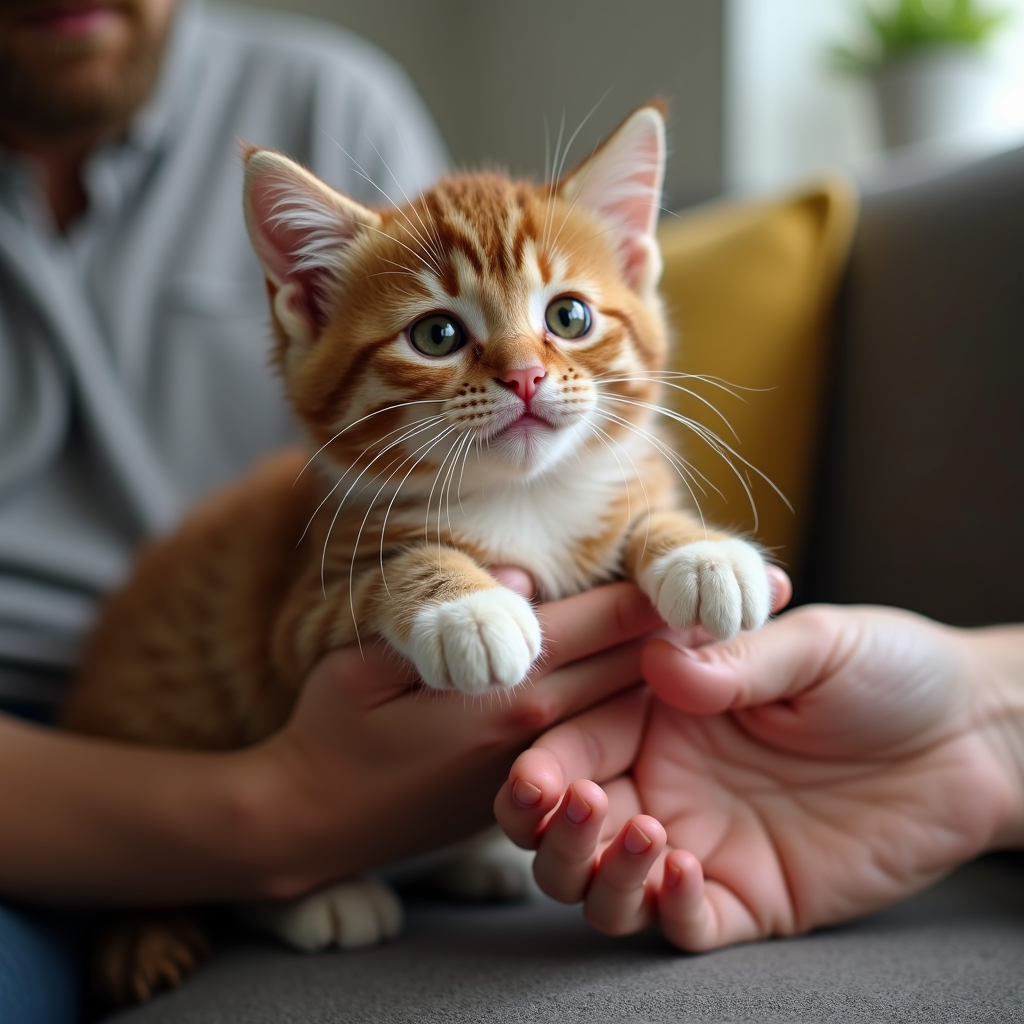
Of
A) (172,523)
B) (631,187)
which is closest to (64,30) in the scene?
(172,523)

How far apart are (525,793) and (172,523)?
3.16 ft

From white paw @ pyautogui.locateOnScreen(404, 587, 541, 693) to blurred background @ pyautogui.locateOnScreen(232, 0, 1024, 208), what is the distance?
1315 millimetres

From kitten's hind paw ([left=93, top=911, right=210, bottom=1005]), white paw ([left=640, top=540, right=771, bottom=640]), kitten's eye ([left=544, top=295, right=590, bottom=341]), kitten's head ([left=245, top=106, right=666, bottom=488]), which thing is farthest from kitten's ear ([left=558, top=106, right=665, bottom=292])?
kitten's hind paw ([left=93, top=911, right=210, bottom=1005])

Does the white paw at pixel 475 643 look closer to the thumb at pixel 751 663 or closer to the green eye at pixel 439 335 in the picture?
the thumb at pixel 751 663

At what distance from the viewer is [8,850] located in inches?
39.2

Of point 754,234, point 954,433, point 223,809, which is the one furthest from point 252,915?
point 754,234

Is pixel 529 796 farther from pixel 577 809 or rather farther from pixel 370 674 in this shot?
pixel 370 674

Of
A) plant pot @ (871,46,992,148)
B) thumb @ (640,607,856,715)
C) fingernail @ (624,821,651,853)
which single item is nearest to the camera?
fingernail @ (624,821,651,853)

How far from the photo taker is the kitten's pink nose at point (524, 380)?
0.83 m

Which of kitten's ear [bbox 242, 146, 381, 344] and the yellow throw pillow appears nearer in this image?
kitten's ear [bbox 242, 146, 381, 344]

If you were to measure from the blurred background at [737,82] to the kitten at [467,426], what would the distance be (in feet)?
3.17

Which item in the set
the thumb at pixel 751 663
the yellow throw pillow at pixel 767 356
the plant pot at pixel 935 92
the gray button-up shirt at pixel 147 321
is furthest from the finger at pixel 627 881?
the plant pot at pixel 935 92

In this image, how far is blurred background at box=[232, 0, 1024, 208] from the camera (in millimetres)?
2125

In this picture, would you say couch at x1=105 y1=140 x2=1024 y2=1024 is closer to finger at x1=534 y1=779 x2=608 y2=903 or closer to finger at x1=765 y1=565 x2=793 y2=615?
finger at x1=534 y1=779 x2=608 y2=903
